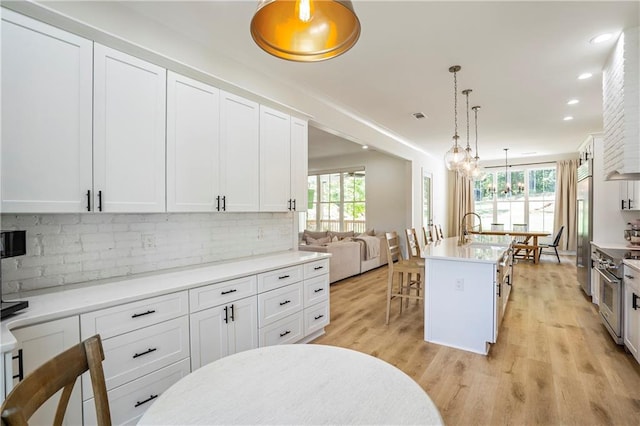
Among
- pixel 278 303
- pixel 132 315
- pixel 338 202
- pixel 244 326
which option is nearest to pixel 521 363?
pixel 278 303

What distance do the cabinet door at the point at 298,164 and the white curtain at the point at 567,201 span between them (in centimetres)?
828

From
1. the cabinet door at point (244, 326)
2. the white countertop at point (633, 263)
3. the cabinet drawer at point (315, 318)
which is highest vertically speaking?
the white countertop at point (633, 263)

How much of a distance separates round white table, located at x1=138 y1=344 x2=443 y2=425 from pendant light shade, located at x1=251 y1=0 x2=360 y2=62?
122 centimetres

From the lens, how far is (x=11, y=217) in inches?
70.5

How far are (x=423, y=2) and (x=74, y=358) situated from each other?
9.04 ft

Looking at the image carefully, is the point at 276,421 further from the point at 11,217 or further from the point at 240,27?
the point at 240,27

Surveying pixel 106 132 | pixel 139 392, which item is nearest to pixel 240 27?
pixel 106 132

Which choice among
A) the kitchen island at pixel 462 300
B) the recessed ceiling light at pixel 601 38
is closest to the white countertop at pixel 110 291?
the kitchen island at pixel 462 300

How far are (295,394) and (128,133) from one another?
1.88 m

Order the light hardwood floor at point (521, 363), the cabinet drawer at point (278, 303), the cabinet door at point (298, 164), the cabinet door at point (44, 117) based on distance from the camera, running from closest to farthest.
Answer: the cabinet door at point (44, 117) < the light hardwood floor at point (521, 363) < the cabinet drawer at point (278, 303) < the cabinet door at point (298, 164)

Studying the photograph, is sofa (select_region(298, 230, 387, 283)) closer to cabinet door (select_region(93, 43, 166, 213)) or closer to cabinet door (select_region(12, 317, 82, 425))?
cabinet door (select_region(93, 43, 166, 213))

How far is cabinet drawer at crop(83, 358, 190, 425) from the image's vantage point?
64.7 inches

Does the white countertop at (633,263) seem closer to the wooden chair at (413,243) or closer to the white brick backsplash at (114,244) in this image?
the wooden chair at (413,243)

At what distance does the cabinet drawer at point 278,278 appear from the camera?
8.35 ft
